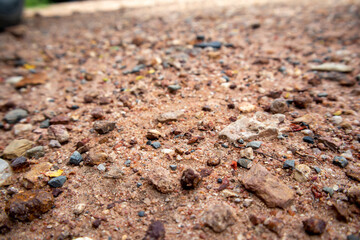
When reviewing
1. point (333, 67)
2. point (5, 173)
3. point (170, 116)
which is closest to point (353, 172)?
point (170, 116)

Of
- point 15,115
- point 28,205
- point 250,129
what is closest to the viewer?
point 28,205

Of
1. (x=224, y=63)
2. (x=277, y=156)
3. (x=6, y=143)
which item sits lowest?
(x=6, y=143)

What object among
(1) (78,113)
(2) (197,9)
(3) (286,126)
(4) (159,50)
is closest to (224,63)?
(4) (159,50)

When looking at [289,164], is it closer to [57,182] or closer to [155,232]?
[155,232]

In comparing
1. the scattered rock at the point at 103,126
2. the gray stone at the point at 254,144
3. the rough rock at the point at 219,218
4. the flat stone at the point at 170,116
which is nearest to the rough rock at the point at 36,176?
the scattered rock at the point at 103,126

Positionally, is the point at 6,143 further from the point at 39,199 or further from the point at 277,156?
the point at 277,156

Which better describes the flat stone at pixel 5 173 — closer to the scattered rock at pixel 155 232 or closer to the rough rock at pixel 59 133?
the rough rock at pixel 59 133
